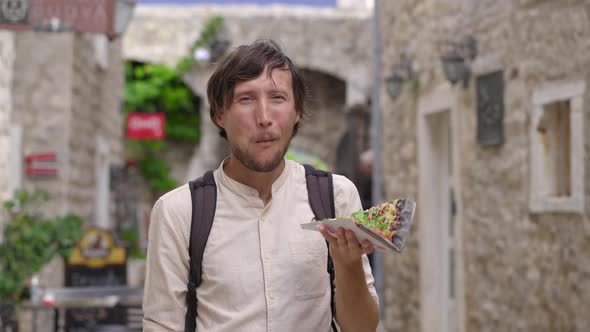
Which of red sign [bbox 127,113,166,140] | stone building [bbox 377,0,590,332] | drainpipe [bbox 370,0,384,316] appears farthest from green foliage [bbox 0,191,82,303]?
red sign [bbox 127,113,166,140]

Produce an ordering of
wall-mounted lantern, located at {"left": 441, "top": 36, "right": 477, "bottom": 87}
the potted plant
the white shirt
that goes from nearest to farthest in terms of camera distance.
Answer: the white shirt, the potted plant, wall-mounted lantern, located at {"left": 441, "top": 36, "right": 477, "bottom": 87}

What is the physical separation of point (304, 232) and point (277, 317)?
19 centimetres

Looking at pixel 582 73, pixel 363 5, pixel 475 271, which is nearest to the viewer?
pixel 582 73

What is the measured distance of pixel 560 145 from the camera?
552 cm

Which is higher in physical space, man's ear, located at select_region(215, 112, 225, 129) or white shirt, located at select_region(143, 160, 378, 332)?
man's ear, located at select_region(215, 112, 225, 129)

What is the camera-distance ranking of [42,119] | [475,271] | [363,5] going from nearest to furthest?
[475,271]
[42,119]
[363,5]

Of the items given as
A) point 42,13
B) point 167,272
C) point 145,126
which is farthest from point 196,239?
point 145,126

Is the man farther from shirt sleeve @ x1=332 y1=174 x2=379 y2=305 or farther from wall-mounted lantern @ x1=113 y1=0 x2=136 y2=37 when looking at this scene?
wall-mounted lantern @ x1=113 y1=0 x2=136 y2=37

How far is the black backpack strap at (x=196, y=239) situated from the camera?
204 cm

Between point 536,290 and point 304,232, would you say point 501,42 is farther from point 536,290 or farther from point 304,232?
point 304,232

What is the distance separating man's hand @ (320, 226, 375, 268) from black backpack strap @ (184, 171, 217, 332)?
0.27m

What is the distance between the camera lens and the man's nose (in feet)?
6.71

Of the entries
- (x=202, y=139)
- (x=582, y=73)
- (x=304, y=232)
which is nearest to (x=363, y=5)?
(x=202, y=139)

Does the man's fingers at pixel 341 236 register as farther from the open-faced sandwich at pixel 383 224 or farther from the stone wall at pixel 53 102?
the stone wall at pixel 53 102
